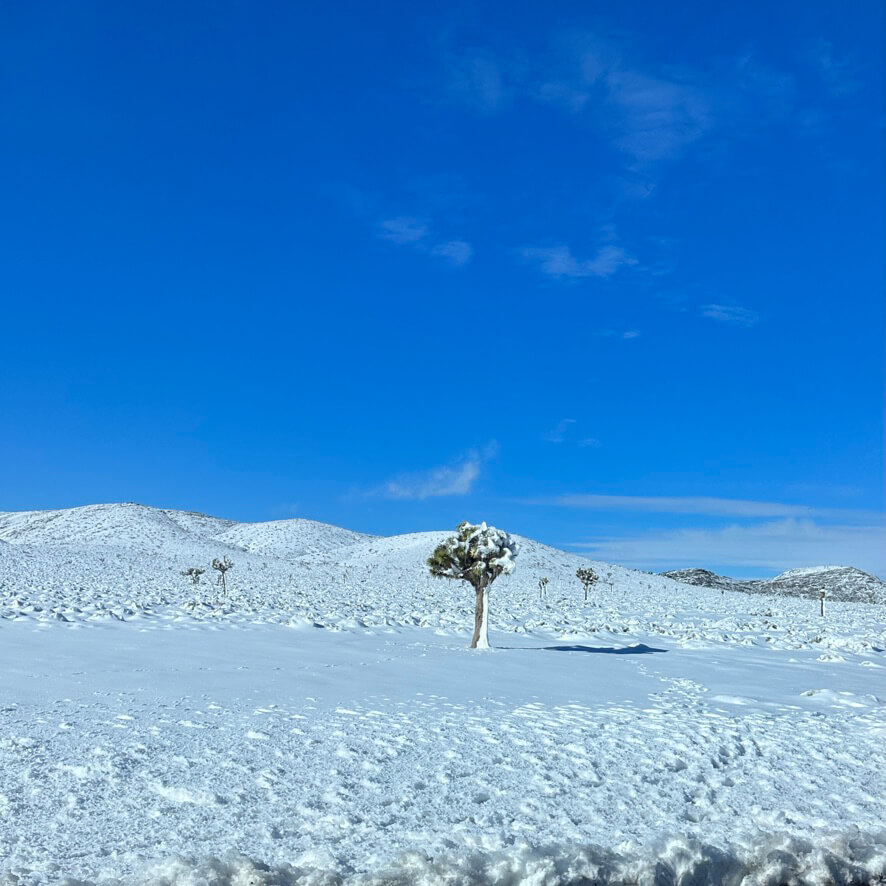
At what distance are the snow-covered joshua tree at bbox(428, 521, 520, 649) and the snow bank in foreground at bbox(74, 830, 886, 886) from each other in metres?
15.4

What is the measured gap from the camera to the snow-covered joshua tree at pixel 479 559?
70.9ft

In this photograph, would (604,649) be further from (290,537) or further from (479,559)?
(290,537)

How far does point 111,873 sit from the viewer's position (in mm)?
5316

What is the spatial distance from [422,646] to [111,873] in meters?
16.0

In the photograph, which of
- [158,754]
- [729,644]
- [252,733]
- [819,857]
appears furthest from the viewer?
[729,644]

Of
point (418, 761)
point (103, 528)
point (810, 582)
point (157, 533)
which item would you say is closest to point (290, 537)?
point (157, 533)

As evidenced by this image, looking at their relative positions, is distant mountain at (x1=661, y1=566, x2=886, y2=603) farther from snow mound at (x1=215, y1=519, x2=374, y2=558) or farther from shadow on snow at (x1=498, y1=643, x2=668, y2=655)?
shadow on snow at (x1=498, y1=643, x2=668, y2=655)

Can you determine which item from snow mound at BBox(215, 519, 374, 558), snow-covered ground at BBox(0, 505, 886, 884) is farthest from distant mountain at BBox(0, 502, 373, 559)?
snow-covered ground at BBox(0, 505, 886, 884)

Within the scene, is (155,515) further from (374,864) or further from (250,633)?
(374,864)

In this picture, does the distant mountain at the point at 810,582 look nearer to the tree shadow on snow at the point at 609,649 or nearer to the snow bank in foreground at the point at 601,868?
the tree shadow on snow at the point at 609,649

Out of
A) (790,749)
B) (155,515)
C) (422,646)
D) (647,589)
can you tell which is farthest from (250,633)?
(155,515)

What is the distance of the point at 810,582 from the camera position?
4766 inches

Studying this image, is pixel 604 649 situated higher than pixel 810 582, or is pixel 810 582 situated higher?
pixel 810 582

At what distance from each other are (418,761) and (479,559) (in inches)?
539
